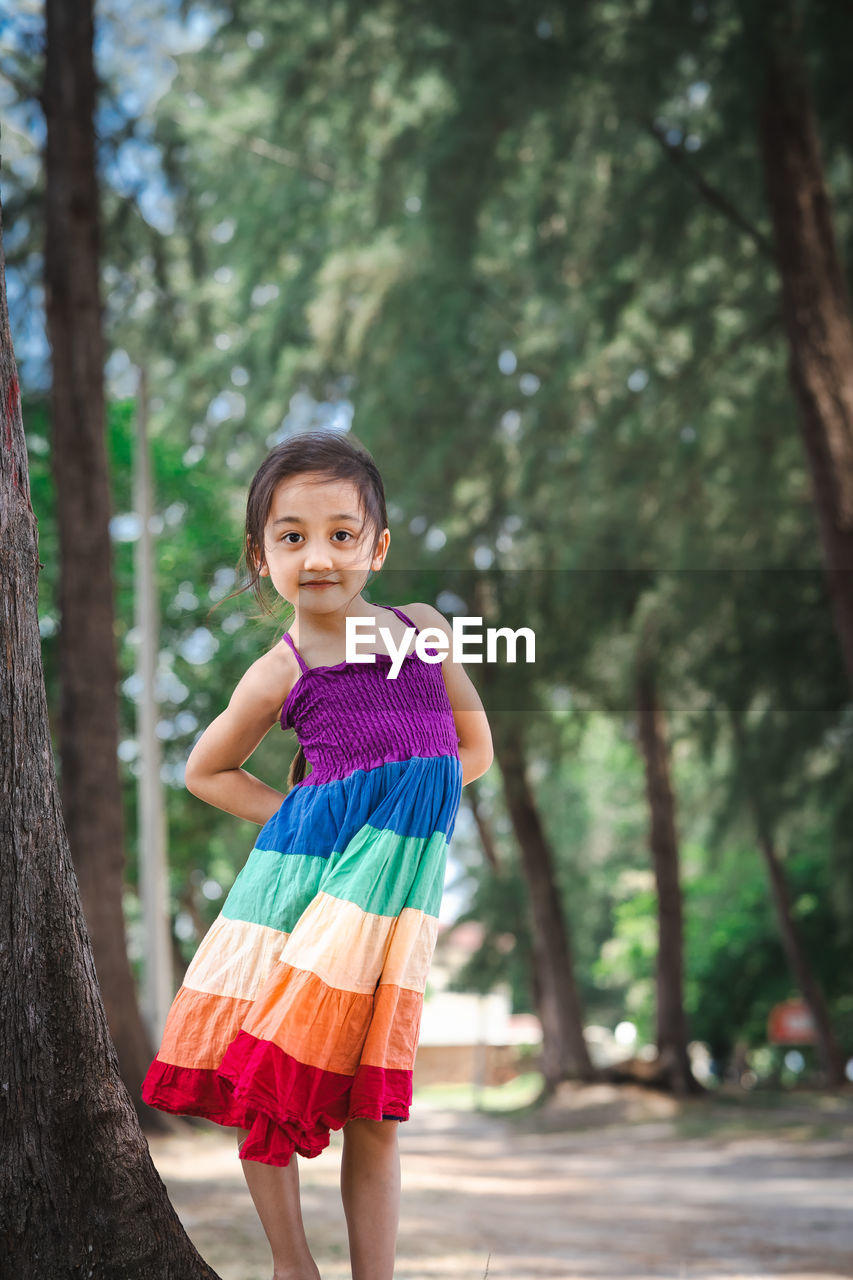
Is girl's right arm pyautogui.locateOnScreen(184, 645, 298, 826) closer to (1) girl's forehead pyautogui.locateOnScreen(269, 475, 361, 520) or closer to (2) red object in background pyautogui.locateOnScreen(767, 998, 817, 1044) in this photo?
(1) girl's forehead pyautogui.locateOnScreen(269, 475, 361, 520)

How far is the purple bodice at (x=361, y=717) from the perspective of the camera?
7.29 ft

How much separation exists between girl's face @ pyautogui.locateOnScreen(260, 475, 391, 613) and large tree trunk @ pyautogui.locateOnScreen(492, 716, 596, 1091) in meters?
15.4

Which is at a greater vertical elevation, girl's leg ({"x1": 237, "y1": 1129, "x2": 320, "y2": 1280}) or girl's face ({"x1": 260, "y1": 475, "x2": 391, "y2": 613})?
girl's face ({"x1": 260, "y1": 475, "x2": 391, "y2": 613})

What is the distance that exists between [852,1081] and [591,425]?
46.8 ft

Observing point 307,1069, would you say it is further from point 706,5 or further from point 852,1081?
point 852,1081

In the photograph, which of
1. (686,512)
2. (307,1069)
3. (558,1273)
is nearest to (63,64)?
(686,512)

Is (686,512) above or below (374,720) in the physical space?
above

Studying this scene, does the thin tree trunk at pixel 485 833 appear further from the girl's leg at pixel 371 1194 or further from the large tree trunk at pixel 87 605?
the girl's leg at pixel 371 1194

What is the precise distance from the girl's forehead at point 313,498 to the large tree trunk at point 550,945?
606 inches

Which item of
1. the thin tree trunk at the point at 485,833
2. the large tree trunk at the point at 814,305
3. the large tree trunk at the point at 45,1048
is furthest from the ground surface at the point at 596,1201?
the thin tree trunk at the point at 485,833

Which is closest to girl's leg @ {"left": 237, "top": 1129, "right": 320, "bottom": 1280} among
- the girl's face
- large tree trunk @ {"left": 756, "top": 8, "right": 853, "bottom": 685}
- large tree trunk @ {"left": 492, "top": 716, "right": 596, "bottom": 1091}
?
the girl's face

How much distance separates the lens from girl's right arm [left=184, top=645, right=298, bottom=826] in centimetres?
231

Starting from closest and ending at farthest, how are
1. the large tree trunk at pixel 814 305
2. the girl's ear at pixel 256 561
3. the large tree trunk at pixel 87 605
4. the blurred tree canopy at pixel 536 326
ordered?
the girl's ear at pixel 256 561 → the large tree trunk at pixel 814 305 → the blurred tree canopy at pixel 536 326 → the large tree trunk at pixel 87 605

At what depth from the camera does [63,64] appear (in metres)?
10.2
